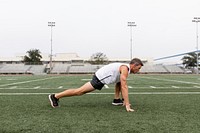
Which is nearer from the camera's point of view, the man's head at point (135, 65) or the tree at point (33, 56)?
the man's head at point (135, 65)

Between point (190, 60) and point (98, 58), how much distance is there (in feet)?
106

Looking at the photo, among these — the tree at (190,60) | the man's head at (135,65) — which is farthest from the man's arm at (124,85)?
the tree at (190,60)

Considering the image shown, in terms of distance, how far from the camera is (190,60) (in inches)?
3932

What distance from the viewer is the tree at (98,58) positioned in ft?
350

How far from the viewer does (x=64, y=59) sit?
357 ft

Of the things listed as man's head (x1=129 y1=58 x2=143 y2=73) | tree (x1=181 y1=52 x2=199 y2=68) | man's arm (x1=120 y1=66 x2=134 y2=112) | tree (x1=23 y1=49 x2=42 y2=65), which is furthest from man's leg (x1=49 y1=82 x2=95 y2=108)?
tree (x1=23 y1=49 x2=42 y2=65)

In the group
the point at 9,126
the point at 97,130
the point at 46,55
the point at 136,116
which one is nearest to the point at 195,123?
the point at 136,116

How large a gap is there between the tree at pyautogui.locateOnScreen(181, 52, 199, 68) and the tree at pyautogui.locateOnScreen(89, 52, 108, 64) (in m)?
27.6

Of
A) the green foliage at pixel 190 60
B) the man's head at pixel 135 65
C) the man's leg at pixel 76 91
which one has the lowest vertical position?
the man's leg at pixel 76 91

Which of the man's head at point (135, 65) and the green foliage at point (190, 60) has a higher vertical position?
the green foliage at point (190, 60)

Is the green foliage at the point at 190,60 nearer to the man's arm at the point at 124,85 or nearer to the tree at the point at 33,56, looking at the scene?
the tree at the point at 33,56

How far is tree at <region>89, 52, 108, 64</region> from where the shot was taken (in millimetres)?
106750

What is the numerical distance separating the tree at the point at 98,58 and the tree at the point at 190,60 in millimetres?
27622

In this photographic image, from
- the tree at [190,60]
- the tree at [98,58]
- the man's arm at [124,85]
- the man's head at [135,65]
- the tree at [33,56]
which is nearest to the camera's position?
the man's arm at [124,85]
